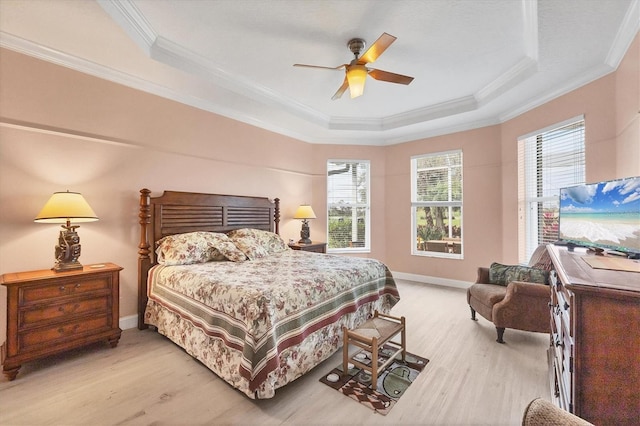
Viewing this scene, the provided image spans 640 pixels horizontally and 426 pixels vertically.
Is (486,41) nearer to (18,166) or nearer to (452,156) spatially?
(452,156)

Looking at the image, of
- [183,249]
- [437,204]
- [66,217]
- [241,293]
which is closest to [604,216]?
[241,293]

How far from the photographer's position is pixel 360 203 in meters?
5.69

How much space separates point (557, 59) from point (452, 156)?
7.29 feet

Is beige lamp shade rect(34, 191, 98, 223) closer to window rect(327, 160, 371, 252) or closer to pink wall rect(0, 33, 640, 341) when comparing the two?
pink wall rect(0, 33, 640, 341)

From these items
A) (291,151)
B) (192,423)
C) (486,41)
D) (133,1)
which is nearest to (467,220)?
(486,41)

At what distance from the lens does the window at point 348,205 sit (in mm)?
5617

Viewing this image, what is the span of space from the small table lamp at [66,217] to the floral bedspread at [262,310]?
0.72 m

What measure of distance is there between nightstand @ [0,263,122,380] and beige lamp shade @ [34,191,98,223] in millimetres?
482

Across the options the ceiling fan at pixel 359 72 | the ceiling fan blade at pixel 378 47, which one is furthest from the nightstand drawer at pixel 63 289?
the ceiling fan blade at pixel 378 47

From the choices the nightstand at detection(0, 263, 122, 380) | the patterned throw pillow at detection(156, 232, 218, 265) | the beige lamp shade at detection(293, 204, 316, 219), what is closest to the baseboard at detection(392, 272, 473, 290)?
the beige lamp shade at detection(293, 204, 316, 219)

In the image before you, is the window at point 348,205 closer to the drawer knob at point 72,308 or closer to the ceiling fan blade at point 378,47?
the ceiling fan blade at point 378,47

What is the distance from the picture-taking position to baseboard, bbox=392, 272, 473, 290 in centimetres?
479

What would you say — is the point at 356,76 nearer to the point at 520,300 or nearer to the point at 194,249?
the point at 194,249

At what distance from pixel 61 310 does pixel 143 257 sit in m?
0.87
